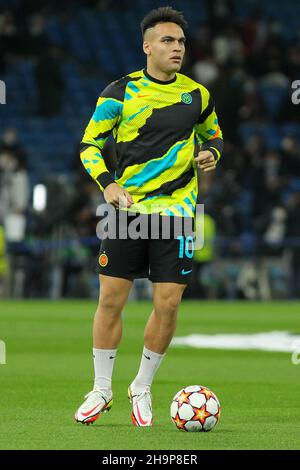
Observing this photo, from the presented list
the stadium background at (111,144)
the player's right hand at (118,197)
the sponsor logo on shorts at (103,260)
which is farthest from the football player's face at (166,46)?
the stadium background at (111,144)

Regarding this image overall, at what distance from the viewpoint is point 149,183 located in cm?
794

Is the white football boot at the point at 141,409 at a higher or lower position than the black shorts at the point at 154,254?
lower

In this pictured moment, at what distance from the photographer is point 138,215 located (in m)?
7.89

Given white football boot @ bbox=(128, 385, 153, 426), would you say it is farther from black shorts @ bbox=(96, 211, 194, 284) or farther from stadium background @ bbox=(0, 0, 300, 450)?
black shorts @ bbox=(96, 211, 194, 284)

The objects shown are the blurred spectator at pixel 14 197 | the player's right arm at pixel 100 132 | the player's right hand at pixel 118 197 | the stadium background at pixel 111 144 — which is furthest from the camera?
the stadium background at pixel 111 144

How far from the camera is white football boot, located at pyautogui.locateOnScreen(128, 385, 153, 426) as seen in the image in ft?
25.4

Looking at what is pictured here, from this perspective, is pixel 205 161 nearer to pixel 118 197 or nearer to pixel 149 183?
pixel 149 183

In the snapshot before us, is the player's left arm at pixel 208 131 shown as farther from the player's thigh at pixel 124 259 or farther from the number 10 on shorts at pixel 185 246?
the player's thigh at pixel 124 259

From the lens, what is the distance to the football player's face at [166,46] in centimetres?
797

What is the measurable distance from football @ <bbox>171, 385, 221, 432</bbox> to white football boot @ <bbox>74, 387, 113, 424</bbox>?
18.2 inches

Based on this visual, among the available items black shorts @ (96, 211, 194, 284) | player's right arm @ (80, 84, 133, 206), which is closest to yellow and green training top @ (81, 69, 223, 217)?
player's right arm @ (80, 84, 133, 206)

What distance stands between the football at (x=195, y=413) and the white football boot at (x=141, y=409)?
0.65 ft
